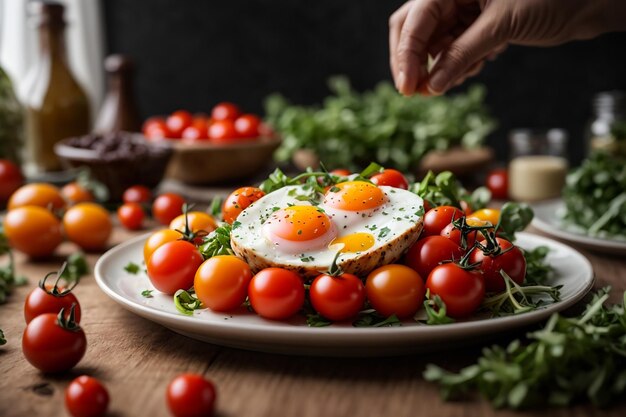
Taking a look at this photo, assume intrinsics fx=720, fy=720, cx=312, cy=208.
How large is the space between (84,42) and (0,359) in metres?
3.89

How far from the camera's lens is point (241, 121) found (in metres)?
3.74

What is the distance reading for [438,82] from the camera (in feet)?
7.04

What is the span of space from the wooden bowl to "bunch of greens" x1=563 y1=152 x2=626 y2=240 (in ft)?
5.22

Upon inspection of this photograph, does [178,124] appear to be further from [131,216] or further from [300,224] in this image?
[300,224]

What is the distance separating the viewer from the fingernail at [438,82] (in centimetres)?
212

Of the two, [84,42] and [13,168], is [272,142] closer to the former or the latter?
[13,168]

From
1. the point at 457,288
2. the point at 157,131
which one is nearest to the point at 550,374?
the point at 457,288

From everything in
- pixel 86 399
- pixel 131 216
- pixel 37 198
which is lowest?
pixel 131 216

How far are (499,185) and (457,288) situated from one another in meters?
2.07

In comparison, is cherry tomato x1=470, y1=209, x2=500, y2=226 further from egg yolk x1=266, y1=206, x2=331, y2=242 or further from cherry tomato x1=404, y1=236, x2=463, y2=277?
egg yolk x1=266, y1=206, x2=331, y2=242

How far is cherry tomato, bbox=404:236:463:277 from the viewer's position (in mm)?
1659

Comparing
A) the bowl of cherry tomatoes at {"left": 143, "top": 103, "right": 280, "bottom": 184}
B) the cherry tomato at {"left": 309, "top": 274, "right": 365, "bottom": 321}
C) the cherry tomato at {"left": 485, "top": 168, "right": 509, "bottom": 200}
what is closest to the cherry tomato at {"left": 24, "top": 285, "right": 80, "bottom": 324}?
the cherry tomato at {"left": 309, "top": 274, "right": 365, "bottom": 321}

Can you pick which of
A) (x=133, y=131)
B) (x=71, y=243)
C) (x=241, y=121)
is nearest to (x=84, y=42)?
(x=133, y=131)

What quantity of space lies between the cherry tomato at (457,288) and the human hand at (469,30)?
2.47 feet
